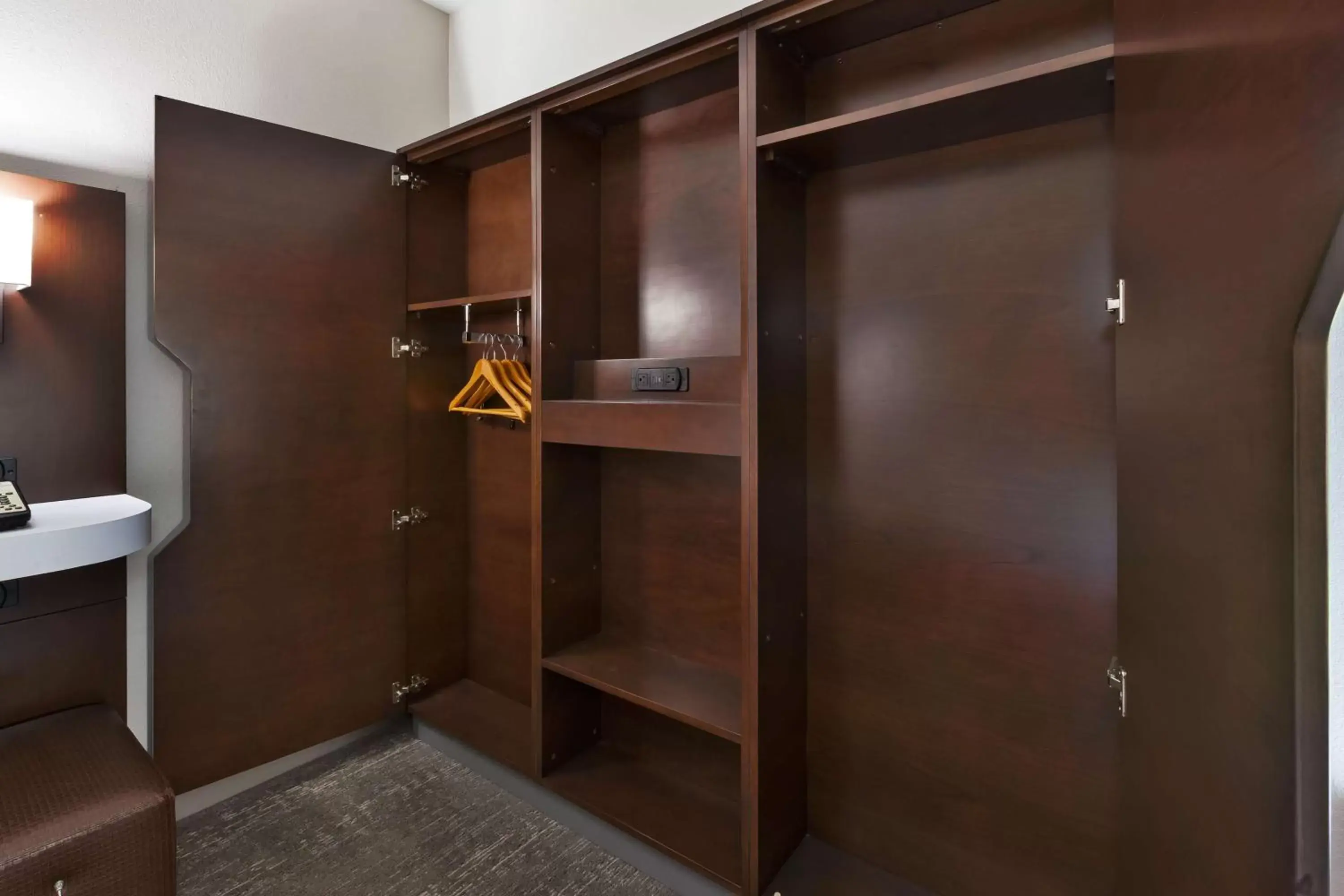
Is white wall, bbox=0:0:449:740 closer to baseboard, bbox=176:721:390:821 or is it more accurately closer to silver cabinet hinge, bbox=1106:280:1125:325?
baseboard, bbox=176:721:390:821

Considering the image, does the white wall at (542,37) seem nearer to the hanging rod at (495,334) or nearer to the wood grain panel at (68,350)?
the hanging rod at (495,334)

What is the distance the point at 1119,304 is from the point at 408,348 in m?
2.23

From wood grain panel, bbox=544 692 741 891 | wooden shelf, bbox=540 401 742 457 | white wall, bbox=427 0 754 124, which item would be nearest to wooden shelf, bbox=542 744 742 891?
wood grain panel, bbox=544 692 741 891

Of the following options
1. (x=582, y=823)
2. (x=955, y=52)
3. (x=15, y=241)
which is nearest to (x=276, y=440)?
(x=15, y=241)

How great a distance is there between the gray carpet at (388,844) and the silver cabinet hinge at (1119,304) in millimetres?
1770

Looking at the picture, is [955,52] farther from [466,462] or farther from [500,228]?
[466,462]

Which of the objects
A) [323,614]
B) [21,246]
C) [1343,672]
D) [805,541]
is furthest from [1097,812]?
[21,246]

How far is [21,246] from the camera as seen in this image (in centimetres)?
166

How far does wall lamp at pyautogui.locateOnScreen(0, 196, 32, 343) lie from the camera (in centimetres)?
163

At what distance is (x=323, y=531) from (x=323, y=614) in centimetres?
30

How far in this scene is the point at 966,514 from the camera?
4.99 ft

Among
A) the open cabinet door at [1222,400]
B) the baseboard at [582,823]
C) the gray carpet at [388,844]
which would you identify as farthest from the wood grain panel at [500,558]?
the open cabinet door at [1222,400]

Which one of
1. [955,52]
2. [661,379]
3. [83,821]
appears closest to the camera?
[83,821]

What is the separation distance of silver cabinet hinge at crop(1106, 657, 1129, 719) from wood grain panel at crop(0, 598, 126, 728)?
8.58ft
